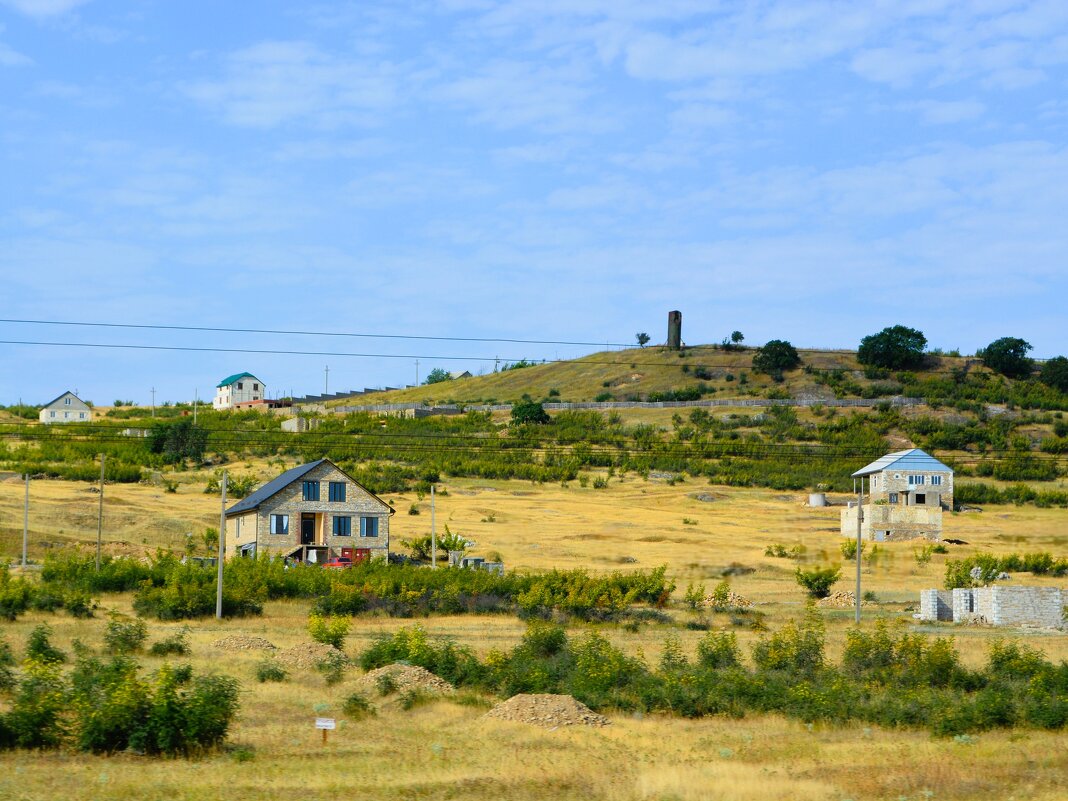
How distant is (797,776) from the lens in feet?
80.0

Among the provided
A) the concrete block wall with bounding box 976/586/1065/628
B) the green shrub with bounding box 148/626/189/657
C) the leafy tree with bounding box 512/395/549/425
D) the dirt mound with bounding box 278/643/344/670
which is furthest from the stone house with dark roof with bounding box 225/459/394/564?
the leafy tree with bounding box 512/395/549/425

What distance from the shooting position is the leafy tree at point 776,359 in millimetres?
149625

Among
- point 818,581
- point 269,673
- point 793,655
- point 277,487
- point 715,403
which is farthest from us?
point 715,403

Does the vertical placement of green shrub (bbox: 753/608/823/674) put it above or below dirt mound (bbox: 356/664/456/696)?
above

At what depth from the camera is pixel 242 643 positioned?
39531mm

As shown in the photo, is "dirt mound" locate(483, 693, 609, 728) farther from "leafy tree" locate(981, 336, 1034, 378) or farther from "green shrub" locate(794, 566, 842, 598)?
"leafy tree" locate(981, 336, 1034, 378)

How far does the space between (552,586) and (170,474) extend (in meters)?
55.5

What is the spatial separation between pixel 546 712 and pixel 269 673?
872cm

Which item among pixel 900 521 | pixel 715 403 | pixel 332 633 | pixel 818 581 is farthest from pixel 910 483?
pixel 332 633

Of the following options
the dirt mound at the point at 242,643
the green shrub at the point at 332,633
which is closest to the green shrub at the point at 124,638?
the dirt mound at the point at 242,643

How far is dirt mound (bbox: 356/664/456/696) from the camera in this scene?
32750 mm

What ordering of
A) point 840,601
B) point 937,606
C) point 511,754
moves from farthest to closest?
1. point 840,601
2. point 937,606
3. point 511,754

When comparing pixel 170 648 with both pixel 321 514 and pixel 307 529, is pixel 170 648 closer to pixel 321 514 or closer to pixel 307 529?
pixel 321 514

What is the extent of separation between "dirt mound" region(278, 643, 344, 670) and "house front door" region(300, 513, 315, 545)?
89.3ft
